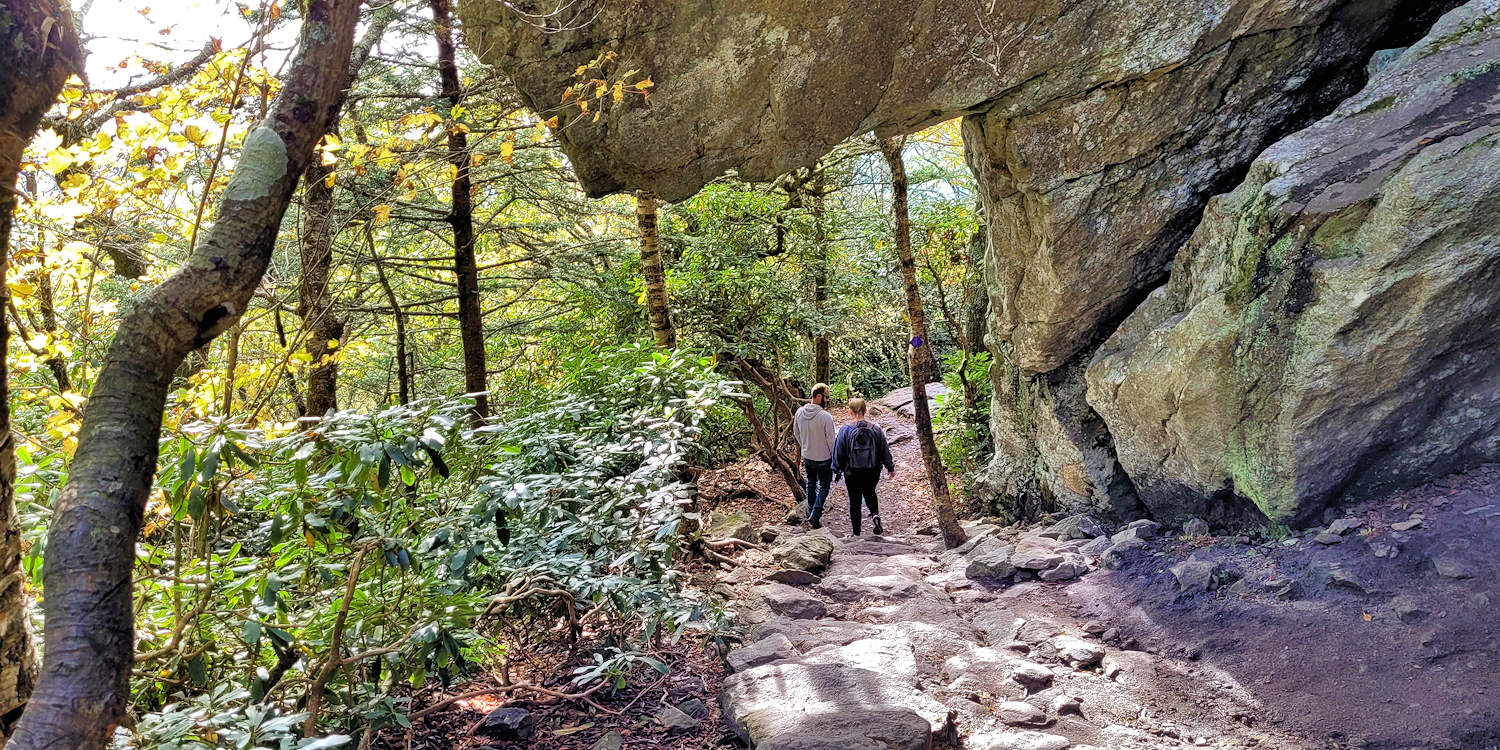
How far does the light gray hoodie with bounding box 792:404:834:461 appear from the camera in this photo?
30.2 feet

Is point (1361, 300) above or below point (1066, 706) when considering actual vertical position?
above

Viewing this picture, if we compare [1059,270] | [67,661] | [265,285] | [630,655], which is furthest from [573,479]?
[1059,270]

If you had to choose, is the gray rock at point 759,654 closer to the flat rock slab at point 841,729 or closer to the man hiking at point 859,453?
the flat rock slab at point 841,729

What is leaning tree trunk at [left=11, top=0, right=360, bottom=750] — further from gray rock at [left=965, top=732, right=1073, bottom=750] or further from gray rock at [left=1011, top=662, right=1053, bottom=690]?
gray rock at [left=1011, top=662, right=1053, bottom=690]

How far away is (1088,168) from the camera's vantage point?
277 inches

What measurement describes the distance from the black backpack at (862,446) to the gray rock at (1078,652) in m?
3.92

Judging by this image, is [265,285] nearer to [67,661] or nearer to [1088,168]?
[67,661]

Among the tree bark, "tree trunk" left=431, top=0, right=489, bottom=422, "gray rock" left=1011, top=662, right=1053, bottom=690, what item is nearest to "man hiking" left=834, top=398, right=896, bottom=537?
"tree trunk" left=431, top=0, right=489, bottom=422

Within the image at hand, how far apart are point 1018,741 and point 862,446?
527 cm

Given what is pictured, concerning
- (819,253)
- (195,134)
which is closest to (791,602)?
(195,134)

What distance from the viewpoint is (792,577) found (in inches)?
268

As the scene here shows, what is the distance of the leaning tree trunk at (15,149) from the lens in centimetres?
220

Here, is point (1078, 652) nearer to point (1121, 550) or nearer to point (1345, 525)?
point (1121, 550)

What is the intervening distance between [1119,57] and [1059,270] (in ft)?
6.06
